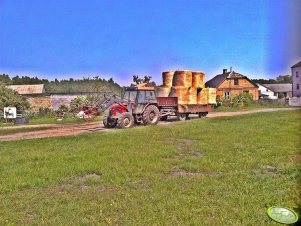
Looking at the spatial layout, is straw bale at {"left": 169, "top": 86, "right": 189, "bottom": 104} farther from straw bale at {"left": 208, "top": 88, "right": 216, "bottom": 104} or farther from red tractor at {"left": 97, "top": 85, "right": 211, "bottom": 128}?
straw bale at {"left": 208, "top": 88, "right": 216, "bottom": 104}

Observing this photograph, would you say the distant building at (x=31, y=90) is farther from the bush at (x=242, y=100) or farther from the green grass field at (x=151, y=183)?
the green grass field at (x=151, y=183)

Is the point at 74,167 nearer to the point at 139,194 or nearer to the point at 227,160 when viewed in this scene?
the point at 139,194

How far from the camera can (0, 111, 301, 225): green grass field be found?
4.03 meters

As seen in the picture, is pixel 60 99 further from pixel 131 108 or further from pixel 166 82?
pixel 131 108

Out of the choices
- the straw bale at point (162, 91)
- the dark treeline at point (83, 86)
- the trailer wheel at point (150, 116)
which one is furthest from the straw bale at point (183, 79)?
the dark treeline at point (83, 86)

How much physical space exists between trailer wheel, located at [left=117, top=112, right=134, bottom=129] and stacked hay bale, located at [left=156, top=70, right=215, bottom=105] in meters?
4.38

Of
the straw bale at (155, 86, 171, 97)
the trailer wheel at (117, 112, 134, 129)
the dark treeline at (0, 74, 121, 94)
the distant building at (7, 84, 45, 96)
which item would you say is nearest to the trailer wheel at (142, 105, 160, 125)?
the trailer wheel at (117, 112, 134, 129)

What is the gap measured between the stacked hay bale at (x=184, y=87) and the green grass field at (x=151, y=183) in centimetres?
981

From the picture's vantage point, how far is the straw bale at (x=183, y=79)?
18.8 metres

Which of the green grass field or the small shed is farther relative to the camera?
the small shed

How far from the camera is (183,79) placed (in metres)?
18.8

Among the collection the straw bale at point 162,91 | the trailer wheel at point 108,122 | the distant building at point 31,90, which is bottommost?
the trailer wheel at point 108,122

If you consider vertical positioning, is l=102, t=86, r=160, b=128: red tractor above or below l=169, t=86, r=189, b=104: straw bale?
below

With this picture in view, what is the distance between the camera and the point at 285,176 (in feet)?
18.0
